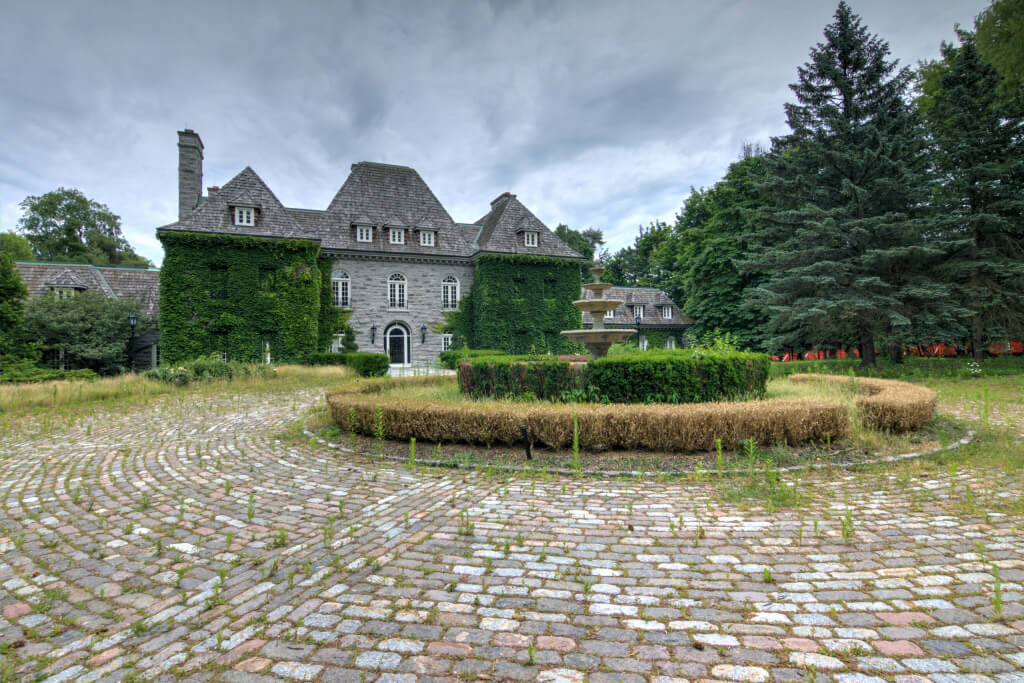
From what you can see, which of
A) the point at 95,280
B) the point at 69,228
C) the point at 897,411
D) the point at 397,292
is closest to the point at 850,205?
the point at 897,411

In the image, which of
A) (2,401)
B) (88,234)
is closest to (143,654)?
(2,401)

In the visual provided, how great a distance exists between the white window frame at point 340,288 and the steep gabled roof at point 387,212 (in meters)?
1.69

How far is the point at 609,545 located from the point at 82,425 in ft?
36.4

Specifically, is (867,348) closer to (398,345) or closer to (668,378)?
(668,378)

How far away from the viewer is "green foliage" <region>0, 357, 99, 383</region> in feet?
72.7

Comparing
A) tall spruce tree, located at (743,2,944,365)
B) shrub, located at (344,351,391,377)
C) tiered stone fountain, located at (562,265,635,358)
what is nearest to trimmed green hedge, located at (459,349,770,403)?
tiered stone fountain, located at (562,265,635,358)

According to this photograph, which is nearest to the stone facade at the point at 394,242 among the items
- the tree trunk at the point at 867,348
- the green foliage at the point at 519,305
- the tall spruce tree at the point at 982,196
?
the green foliage at the point at 519,305

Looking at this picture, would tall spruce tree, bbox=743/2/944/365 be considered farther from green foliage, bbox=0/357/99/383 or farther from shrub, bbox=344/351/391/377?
green foliage, bbox=0/357/99/383

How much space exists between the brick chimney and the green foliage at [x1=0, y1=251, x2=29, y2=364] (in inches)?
331

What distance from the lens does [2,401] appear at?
12.2 metres

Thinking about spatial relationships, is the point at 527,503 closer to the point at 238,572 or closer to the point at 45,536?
the point at 238,572

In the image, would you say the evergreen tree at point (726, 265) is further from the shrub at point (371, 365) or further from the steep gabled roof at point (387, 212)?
the shrub at point (371, 365)

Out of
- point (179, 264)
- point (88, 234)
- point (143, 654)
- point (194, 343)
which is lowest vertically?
point (143, 654)

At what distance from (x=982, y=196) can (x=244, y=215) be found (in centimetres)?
3344
